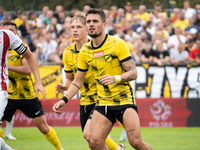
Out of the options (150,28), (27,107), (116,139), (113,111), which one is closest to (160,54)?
(150,28)

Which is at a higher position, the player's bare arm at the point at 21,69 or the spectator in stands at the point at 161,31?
the spectator in stands at the point at 161,31

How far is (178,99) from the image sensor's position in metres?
11.6

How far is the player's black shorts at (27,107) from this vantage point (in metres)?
7.46

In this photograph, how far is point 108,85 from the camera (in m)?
5.51

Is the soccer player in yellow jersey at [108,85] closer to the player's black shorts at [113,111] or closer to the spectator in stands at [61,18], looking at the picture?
the player's black shorts at [113,111]

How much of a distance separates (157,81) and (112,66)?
23.4 feet

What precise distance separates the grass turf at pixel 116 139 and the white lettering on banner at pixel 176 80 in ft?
5.31

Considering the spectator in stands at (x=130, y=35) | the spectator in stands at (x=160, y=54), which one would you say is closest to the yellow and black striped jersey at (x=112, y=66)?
the spectator in stands at (x=160, y=54)

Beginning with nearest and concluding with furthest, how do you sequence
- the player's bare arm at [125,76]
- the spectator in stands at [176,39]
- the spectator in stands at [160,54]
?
the player's bare arm at [125,76], the spectator in stands at [160,54], the spectator in stands at [176,39]

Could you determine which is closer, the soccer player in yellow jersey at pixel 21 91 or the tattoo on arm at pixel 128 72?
the tattoo on arm at pixel 128 72

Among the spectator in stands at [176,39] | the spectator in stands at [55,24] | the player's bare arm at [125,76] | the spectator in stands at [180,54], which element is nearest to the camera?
the player's bare arm at [125,76]

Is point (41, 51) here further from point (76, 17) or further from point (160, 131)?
point (76, 17)

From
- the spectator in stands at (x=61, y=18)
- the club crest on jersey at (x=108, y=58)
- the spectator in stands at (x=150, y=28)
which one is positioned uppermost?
the spectator in stands at (x=61, y=18)

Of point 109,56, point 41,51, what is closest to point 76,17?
point 109,56
